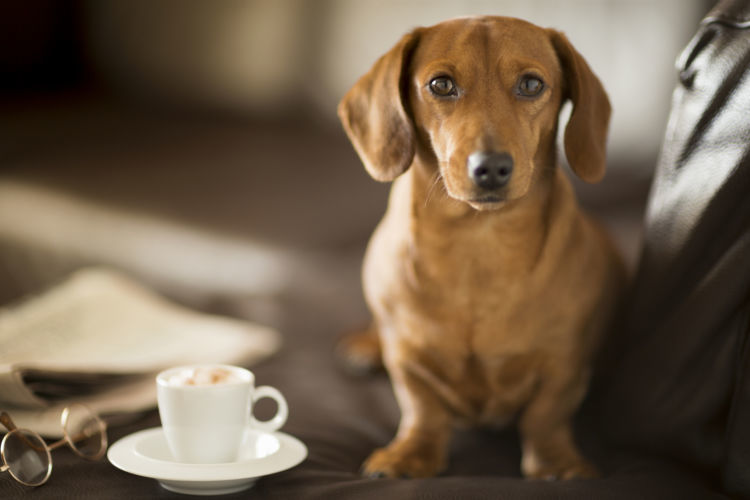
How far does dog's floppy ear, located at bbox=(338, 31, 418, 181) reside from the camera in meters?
1.14

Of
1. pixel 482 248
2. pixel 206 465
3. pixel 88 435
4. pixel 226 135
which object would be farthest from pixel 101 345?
pixel 226 135

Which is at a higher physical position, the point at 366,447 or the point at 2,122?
the point at 2,122

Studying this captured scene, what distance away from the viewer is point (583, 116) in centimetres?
116

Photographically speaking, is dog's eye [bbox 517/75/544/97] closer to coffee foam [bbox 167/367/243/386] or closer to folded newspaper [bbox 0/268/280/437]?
coffee foam [bbox 167/367/243/386]

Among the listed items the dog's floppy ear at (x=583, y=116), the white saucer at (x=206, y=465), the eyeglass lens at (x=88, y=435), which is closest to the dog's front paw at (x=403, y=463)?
the white saucer at (x=206, y=465)

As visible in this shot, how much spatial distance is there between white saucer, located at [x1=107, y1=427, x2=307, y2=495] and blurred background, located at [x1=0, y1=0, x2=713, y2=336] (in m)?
0.85

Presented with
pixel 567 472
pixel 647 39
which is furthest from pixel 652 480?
pixel 647 39

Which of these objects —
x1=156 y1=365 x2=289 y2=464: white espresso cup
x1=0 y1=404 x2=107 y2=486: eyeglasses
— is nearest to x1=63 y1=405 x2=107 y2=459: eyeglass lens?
x1=0 y1=404 x2=107 y2=486: eyeglasses

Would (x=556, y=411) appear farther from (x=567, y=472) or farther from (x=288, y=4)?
(x=288, y=4)

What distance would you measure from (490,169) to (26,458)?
0.69 metres

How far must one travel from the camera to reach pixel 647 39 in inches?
79.5

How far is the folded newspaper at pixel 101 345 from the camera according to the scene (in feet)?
3.88

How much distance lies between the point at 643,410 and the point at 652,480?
5.6 inches

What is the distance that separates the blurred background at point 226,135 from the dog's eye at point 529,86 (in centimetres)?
86
